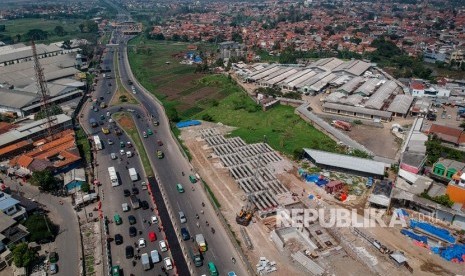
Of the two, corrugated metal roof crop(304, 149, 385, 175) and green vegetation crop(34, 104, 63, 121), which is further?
green vegetation crop(34, 104, 63, 121)

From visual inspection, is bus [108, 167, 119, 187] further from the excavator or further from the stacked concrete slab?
the excavator

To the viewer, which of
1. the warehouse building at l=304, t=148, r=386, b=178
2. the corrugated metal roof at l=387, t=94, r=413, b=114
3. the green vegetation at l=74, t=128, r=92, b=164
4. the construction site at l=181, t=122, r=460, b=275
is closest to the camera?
the construction site at l=181, t=122, r=460, b=275

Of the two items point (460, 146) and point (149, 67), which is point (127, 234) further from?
point (149, 67)

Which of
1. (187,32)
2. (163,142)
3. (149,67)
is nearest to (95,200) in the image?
(163,142)

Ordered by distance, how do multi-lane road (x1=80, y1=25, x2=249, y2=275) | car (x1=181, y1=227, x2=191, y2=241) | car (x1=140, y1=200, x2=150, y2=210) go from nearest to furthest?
1. multi-lane road (x1=80, y1=25, x2=249, y2=275)
2. car (x1=181, y1=227, x2=191, y2=241)
3. car (x1=140, y1=200, x2=150, y2=210)

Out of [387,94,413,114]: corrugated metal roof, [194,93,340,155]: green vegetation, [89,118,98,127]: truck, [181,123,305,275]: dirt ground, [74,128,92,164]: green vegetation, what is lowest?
[181,123,305,275]: dirt ground

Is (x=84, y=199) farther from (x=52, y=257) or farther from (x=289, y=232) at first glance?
(x=289, y=232)

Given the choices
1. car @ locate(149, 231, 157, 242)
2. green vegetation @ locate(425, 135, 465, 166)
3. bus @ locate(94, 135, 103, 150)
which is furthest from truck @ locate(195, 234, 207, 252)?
green vegetation @ locate(425, 135, 465, 166)

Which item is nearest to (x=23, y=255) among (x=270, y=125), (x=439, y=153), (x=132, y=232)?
(x=132, y=232)
